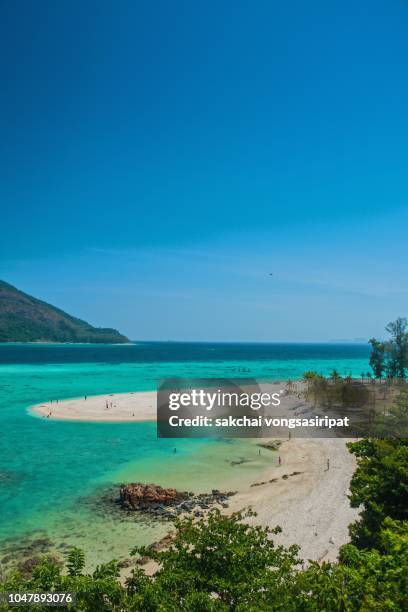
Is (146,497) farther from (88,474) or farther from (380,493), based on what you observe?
(380,493)

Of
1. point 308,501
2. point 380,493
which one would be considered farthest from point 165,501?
point 380,493

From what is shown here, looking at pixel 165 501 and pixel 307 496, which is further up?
pixel 307 496

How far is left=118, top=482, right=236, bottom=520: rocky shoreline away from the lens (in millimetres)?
26797

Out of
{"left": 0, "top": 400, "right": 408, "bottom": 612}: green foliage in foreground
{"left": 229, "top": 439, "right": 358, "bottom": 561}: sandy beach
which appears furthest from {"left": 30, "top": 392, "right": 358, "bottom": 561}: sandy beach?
{"left": 0, "top": 400, "right": 408, "bottom": 612}: green foliage in foreground

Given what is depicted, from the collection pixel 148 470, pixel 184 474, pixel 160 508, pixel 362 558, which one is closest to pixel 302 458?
pixel 184 474

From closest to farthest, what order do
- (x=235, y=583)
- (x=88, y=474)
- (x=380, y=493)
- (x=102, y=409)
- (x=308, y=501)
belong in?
(x=235, y=583) → (x=380, y=493) → (x=308, y=501) → (x=88, y=474) → (x=102, y=409)

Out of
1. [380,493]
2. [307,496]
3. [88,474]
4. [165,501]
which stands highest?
[380,493]

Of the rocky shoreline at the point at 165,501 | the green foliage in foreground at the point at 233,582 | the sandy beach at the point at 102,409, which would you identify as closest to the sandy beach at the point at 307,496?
the rocky shoreline at the point at 165,501

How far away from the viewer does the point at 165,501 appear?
92.5 ft

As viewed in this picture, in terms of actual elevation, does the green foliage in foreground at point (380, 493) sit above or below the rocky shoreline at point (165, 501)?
above

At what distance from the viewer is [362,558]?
1146 cm

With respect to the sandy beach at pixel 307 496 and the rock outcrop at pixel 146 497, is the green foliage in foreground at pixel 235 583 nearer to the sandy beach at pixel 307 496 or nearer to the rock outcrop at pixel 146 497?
the sandy beach at pixel 307 496

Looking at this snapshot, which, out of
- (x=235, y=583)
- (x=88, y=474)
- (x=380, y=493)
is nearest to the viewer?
(x=235, y=583)

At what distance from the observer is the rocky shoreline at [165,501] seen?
2680 centimetres
